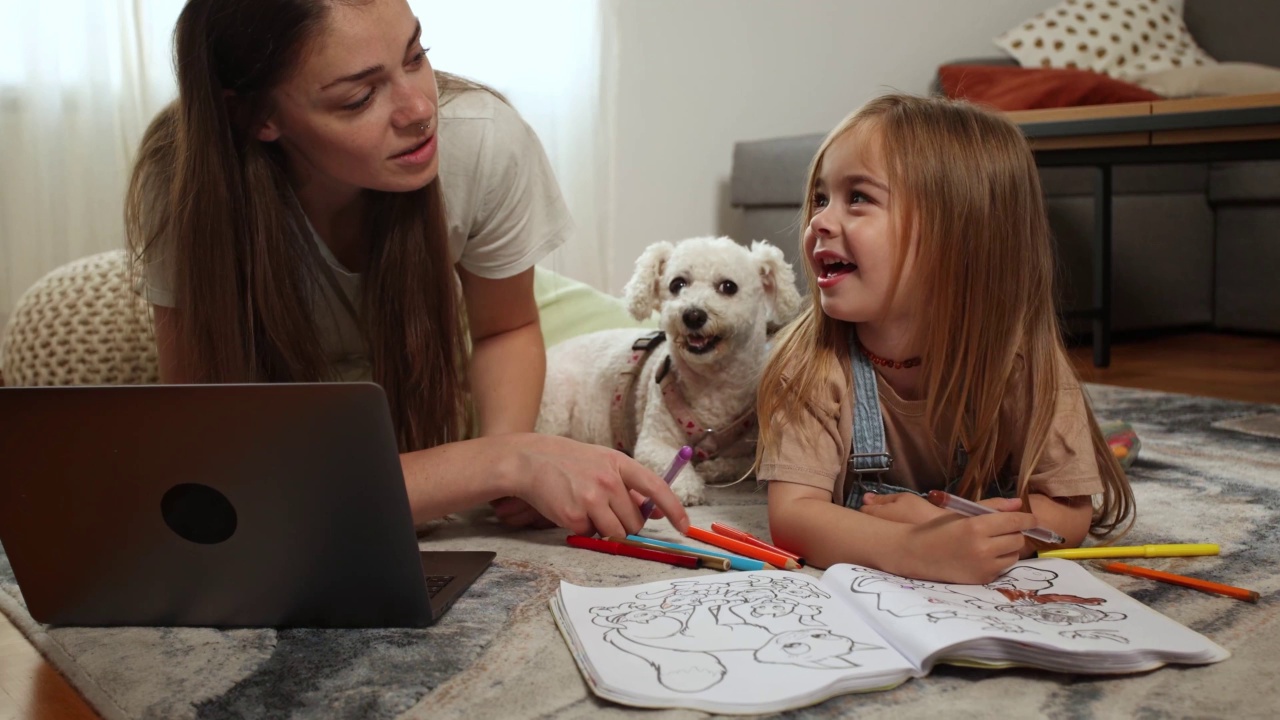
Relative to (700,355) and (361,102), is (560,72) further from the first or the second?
(361,102)

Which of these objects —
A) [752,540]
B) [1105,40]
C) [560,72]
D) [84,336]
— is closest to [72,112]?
[84,336]

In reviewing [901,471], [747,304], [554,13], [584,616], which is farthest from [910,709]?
[554,13]

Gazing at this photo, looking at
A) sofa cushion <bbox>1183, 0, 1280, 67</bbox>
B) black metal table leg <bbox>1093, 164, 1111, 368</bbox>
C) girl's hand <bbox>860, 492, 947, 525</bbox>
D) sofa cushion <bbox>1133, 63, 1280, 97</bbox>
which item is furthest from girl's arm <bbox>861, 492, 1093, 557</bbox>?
sofa cushion <bbox>1183, 0, 1280, 67</bbox>

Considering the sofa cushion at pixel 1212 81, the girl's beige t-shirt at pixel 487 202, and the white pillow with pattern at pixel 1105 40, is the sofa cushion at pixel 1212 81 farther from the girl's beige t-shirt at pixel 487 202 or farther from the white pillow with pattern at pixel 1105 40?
the girl's beige t-shirt at pixel 487 202

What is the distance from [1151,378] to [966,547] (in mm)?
1777

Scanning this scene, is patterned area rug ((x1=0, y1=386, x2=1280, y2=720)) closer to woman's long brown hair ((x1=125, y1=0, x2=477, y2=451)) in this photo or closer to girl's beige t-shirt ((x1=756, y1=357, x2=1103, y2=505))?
girl's beige t-shirt ((x1=756, y1=357, x2=1103, y2=505))

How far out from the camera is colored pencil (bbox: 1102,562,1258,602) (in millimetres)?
985

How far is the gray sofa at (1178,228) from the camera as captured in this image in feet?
10.4

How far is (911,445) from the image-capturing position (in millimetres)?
1245

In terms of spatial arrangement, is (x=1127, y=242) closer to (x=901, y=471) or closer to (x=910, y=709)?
(x=901, y=471)

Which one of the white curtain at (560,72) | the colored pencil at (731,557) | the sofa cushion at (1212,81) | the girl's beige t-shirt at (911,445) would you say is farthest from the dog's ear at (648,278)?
the sofa cushion at (1212,81)

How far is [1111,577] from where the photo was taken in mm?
1068

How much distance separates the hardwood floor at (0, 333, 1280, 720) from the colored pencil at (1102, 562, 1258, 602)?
0.41m

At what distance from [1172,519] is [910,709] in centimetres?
68
